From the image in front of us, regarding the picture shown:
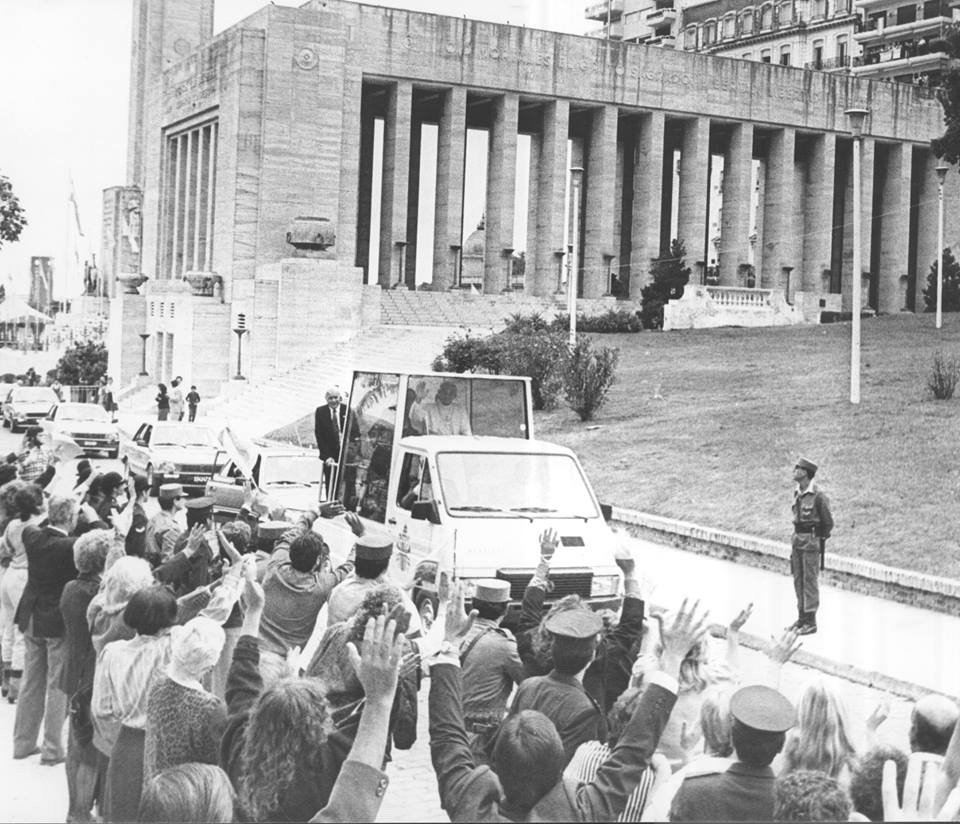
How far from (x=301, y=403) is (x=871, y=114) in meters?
37.6

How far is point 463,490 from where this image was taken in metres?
12.6

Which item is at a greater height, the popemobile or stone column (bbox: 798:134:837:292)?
stone column (bbox: 798:134:837:292)

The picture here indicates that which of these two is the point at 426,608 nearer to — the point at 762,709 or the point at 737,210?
the point at 762,709

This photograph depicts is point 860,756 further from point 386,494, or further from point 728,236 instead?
point 728,236

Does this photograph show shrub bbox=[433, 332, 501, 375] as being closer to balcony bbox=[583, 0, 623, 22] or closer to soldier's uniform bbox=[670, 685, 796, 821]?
soldier's uniform bbox=[670, 685, 796, 821]

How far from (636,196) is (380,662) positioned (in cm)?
5861

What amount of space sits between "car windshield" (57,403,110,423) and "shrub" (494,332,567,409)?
408 inches

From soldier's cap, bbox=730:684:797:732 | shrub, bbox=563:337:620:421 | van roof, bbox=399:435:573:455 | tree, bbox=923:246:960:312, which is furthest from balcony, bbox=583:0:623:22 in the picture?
soldier's cap, bbox=730:684:797:732

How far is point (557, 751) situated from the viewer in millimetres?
4266

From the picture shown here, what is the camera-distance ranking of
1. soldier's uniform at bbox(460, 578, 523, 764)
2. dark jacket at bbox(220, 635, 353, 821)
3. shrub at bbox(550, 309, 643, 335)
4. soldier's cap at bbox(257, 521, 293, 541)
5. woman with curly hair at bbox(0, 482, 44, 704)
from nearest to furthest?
dark jacket at bbox(220, 635, 353, 821) → soldier's uniform at bbox(460, 578, 523, 764) → woman with curly hair at bbox(0, 482, 44, 704) → soldier's cap at bbox(257, 521, 293, 541) → shrub at bbox(550, 309, 643, 335)

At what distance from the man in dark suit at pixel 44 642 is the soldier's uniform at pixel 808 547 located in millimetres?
7681

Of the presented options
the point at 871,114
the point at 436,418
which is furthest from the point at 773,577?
the point at 871,114

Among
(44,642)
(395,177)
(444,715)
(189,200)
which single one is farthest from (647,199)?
(444,715)

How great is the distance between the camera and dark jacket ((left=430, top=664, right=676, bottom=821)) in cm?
430
